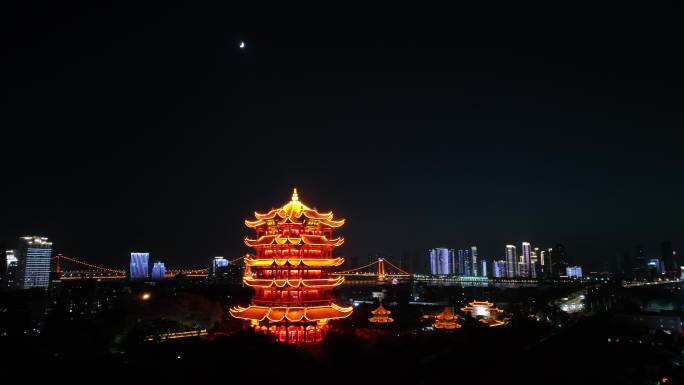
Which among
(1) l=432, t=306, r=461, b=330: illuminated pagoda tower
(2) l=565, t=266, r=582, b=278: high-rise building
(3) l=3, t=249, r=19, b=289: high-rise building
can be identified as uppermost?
(3) l=3, t=249, r=19, b=289: high-rise building

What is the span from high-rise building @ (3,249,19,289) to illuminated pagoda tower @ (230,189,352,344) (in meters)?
65.9

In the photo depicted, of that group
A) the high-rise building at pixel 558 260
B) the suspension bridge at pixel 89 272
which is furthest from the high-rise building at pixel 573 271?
the suspension bridge at pixel 89 272

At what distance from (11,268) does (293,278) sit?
233ft

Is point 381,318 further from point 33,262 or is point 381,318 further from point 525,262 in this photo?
point 525,262

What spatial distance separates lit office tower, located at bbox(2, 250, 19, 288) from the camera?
244 feet

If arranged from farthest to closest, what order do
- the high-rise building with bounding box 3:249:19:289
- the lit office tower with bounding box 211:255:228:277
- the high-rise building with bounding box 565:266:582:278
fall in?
the high-rise building with bounding box 565:266:582:278 < the lit office tower with bounding box 211:255:228:277 < the high-rise building with bounding box 3:249:19:289

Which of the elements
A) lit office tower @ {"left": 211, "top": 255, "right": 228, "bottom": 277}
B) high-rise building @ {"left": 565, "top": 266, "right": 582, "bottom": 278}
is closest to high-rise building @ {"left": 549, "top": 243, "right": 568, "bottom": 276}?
high-rise building @ {"left": 565, "top": 266, "right": 582, "bottom": 278}

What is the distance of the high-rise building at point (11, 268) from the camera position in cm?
7444

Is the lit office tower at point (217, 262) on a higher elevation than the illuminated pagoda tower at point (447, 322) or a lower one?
higher

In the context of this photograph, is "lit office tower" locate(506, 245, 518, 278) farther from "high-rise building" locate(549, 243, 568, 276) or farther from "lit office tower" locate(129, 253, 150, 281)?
"lit office tower" locate(129, 253, 150, 281)

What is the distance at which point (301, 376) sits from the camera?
17.6 meters

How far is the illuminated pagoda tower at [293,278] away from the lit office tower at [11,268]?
6593 centimetres

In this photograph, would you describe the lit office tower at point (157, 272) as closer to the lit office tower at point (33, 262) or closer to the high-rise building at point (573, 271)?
the lit office tower at point (33, 262)

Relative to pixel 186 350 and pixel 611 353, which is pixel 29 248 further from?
pixel 611 353
